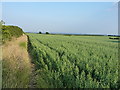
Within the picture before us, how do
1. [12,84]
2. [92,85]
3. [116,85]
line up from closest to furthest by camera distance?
1. [92,85]
2. [116,85]
3. [12,84]

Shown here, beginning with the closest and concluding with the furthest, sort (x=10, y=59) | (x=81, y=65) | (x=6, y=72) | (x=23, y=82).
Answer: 1. (x=23, y=82)
2. (x=6, y=72)
3. (x=81, y=65)
4. (x=10, y=59)

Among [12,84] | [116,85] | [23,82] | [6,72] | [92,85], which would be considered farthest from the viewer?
[6,72]

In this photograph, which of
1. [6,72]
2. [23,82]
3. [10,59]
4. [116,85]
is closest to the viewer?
[116,85]

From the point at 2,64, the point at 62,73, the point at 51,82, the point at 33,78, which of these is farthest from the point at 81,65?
the point at 2,64

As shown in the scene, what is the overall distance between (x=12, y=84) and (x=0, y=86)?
0.42 meters

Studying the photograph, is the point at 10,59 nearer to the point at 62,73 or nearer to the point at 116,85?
the point at 62,73

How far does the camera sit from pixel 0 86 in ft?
12.1

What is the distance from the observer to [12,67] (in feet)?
14.9

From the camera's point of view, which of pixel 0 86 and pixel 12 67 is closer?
pixel 0 86

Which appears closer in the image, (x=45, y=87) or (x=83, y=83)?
(x=83, y=83)

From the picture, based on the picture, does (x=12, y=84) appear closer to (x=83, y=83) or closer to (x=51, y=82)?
(x=51, y=82)

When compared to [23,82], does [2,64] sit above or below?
above


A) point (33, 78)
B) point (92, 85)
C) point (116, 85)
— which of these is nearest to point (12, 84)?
point (33, 78)

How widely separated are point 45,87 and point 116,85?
1683 mm
